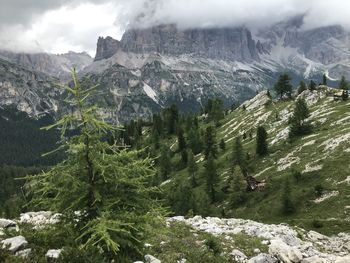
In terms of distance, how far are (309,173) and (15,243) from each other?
59.5 m

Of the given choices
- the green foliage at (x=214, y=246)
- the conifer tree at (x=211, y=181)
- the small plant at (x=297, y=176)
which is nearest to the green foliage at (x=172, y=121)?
the conifer tree at (x=211, y=181)

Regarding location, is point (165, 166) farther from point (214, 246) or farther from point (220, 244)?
point (214, 246)

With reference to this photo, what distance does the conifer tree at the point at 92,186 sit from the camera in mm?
16297

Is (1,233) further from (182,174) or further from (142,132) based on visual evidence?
(142,132)

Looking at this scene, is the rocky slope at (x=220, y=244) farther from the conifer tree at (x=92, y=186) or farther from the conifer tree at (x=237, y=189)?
the conifer tree at (x=237, y=189)

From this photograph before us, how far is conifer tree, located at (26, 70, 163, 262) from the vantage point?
16.3 m

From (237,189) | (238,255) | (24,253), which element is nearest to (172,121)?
(237,189)

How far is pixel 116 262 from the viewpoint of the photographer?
53.0ft

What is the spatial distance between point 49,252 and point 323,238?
30.4 m

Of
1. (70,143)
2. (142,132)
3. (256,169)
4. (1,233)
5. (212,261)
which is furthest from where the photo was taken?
(142,132)

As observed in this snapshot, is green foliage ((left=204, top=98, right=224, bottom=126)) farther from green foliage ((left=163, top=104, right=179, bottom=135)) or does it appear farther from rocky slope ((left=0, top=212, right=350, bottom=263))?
rocky slope ((left=0, top=212, right=350, bottom=263))

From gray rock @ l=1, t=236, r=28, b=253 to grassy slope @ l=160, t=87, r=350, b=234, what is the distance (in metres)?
39.9

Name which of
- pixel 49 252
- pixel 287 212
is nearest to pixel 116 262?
pixel 49 252

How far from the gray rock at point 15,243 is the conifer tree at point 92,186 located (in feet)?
4.96
